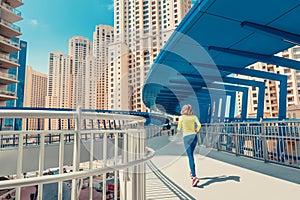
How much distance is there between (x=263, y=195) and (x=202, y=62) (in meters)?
7.92

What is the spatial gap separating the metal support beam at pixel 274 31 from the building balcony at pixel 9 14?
1242 inches

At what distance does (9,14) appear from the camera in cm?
2789

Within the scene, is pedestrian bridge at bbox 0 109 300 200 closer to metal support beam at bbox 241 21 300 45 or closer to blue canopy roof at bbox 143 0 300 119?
metal support beam at bbox 241 21 300 45

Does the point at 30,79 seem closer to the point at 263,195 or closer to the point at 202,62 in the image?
the point at 202,62

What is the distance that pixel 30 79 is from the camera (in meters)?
83.4

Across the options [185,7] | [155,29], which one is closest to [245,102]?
[155,29]

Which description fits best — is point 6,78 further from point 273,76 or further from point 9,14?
point 273,76

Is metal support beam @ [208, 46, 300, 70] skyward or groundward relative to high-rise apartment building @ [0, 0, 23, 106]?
groundward

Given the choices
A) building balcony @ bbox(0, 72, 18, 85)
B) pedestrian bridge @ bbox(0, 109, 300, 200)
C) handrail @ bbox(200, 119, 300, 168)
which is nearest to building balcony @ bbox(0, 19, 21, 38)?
building balcony @ bbox(0, 72, 18, 85)

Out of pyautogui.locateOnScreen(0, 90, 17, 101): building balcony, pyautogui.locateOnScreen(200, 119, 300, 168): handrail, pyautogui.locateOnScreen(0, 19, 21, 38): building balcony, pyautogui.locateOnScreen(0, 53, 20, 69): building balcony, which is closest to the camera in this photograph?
pyautogui.locateOnScreen(200, 119, 300, 168): handrail

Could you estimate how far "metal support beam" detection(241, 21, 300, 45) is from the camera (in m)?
6.60

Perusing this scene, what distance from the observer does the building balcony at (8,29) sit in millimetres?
26513

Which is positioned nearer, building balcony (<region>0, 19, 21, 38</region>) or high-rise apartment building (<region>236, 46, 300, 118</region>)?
building balcony (<region>0, 19, 21, 38</region>)

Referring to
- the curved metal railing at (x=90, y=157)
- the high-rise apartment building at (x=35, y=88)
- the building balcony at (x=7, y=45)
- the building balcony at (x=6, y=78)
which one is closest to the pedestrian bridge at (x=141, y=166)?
the curved metal railing at (x=90, y=157)
